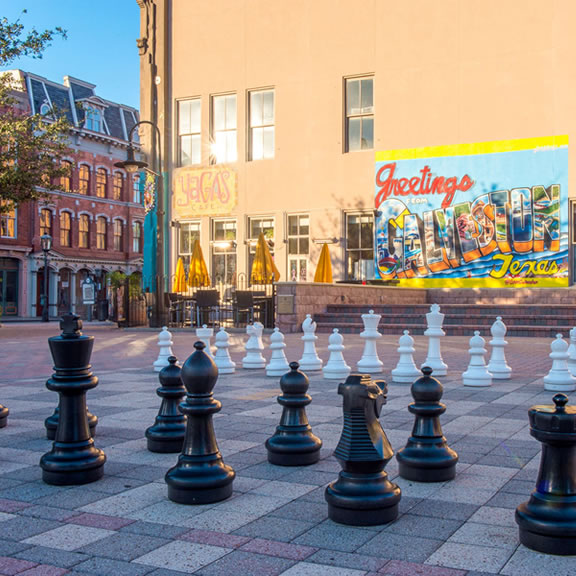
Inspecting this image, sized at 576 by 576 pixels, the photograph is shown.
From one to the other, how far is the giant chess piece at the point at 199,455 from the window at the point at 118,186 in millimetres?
45925

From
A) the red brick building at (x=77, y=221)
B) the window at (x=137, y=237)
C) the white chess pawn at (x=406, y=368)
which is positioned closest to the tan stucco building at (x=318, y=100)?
the white chess pawn at (x=406, y=368)

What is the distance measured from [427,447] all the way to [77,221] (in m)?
43.9

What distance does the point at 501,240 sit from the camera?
69.8 ft

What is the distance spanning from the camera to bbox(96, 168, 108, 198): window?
46.8 meters

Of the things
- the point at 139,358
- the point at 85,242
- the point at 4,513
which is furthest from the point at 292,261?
the point at 85,242

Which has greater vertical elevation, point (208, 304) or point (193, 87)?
point (193, 87)

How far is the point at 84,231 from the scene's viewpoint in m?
45.8

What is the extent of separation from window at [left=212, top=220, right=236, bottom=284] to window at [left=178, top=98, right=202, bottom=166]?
109 inches

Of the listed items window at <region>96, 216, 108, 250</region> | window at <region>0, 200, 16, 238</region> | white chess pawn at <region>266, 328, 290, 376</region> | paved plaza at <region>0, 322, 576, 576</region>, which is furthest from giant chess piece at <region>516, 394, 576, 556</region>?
window at <region>96, 216, 108, 250</region>

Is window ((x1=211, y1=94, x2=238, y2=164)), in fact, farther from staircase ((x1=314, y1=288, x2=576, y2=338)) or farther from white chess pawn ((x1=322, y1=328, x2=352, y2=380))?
white chess pawn ((x1=322, y1=328, x2=352, y2=380))

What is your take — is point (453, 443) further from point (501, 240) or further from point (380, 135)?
point (380, 135)

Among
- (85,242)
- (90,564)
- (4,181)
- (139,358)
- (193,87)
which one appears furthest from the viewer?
(85,242)

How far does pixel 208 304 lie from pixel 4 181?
6433 mm

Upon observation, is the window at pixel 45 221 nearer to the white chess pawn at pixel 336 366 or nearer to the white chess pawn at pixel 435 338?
the white chess pawn at pixel 336 366
